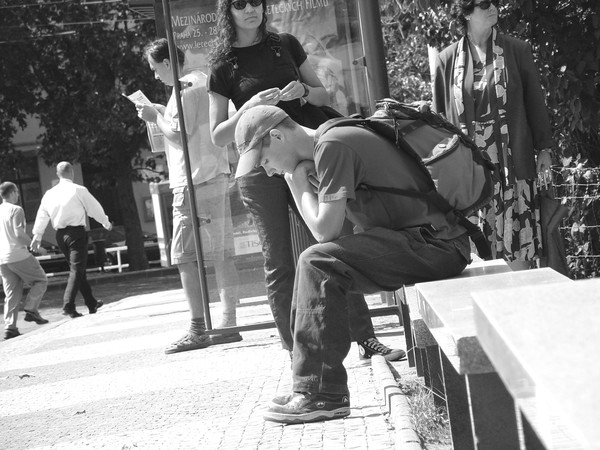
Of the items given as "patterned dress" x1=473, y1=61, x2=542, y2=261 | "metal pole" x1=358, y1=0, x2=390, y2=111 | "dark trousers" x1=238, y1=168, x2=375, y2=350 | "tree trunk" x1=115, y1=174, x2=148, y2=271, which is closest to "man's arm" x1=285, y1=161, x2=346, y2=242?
"dark trousers" x1=238, y1=168, x2=375, y2=350

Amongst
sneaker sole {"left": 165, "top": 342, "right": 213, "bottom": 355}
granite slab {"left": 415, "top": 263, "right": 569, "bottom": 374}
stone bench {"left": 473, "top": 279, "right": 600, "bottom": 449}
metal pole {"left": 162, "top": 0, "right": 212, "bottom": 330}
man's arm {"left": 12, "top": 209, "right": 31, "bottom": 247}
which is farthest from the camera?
man's arm {"left": 12, "top": 209, "right": 31, "bottom": 247}

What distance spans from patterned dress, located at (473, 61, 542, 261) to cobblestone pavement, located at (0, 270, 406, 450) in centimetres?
108

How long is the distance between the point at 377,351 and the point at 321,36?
2.71 meters

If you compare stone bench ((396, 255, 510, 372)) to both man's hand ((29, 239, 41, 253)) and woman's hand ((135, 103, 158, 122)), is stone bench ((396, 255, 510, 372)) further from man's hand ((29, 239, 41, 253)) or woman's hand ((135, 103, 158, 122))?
man's hand ((29, 239, 41, 253))

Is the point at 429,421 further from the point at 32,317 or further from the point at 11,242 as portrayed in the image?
the point at 32,317

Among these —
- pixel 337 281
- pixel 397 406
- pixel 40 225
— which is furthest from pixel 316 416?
pixel 40 225

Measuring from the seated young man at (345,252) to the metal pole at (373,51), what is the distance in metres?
3.09

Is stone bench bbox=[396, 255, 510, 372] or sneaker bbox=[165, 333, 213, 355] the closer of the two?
stone bench bbox=[396, 255, 510, 372]

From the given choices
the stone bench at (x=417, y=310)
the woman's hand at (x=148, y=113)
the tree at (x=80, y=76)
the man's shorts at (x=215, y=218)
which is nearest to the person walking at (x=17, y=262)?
the woman's hand at (x=148, y=113)

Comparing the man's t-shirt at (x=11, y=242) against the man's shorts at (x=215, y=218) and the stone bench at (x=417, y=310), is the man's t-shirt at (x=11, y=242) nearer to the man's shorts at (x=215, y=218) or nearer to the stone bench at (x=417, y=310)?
the man's shorts at (x=215, y=218)

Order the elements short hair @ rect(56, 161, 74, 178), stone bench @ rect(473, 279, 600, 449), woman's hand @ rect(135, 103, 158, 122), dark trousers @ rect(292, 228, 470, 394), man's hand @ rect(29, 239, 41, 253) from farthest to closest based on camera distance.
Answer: short hair @ rect(56, 161, 74, 178) → man's hand @ rect(29, 239, 41, 253) → woman's hand @ rect(135, 103, 158, 122) → dark trousers @ rect(292, 228, 470, 394) → stone bench @ rect(473, 279, 600, 449)

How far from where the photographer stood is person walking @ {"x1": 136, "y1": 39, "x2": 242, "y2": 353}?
8156 millimetres

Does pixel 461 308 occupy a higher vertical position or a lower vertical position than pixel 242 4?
lower

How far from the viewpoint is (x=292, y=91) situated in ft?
19.6
